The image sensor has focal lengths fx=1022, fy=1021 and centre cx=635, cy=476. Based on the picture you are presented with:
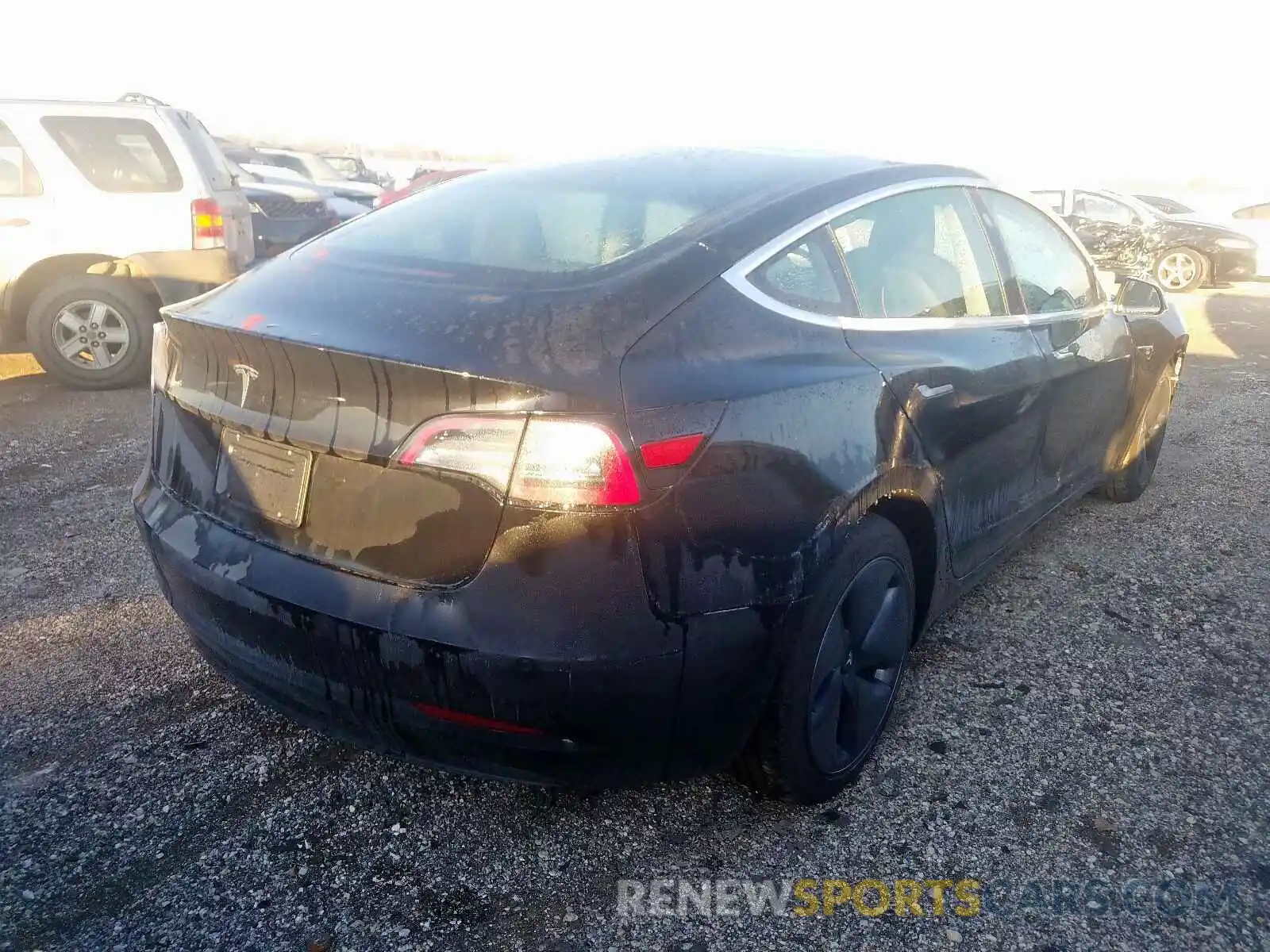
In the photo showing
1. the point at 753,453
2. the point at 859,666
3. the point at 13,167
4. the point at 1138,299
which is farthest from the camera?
the point at 13,167

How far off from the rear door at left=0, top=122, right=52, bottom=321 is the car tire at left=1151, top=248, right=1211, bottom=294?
13891 millimetres

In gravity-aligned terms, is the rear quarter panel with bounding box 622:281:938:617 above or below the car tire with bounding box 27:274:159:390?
above

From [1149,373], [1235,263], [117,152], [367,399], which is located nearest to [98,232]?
[117,152]

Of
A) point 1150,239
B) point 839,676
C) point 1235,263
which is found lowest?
point 1235,263

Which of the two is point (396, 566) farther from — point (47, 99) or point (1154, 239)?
point (1154, 239)

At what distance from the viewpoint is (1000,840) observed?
253 cm

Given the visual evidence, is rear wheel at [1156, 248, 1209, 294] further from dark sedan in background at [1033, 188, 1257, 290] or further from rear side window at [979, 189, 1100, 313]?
rear side window at [979, 189, 1100, 313]

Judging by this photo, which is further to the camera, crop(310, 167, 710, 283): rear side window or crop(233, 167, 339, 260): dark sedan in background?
crop(233, 167, 339, 260): dark sedan in background

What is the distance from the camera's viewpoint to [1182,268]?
1475cm

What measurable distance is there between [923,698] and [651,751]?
1320 mm

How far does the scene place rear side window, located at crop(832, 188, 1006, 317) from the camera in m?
2.73

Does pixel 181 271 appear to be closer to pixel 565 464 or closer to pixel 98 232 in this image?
pixel 98 232

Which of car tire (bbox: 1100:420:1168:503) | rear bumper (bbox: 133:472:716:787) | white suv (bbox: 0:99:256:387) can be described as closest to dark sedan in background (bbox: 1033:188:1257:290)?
car tire (bbox: 1100:420:1168:503)

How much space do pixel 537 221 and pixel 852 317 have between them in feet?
2.86
